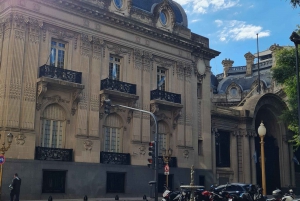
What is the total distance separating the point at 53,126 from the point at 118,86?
5.75 metres

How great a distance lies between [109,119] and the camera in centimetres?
3047

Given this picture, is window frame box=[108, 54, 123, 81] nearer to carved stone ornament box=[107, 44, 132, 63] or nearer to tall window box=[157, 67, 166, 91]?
carved stone ornament box=[107, 44, 132, 63]

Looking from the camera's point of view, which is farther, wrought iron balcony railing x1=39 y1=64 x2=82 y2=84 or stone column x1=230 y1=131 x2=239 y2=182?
stone column x1=230 y1=131 x2=239 y2=182

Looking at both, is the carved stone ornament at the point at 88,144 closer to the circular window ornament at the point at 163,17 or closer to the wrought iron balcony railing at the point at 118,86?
the wrought iron balcony railing at the point at 118,86

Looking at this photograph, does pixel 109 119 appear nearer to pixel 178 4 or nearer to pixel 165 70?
pixel 165 70

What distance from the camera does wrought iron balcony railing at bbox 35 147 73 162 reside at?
2589 centimetres

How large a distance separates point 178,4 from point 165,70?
7.82 m

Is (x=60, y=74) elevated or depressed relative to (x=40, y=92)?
elevated

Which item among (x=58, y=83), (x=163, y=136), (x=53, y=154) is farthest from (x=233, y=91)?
(x=53, y=154)

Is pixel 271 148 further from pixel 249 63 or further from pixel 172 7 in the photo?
pixel 249 63

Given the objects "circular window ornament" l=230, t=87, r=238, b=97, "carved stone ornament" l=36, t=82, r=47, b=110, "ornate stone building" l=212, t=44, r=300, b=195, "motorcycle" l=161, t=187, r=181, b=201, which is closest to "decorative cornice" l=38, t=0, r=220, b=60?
"carved stone ornament" l=36, t=82, r=47, b=110

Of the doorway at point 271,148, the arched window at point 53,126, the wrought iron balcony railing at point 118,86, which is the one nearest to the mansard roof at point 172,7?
the wrought iron balcony railing at point 118,86

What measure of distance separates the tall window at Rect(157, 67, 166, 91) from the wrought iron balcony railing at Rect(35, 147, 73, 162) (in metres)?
10.2

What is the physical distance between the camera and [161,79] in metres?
34.3
